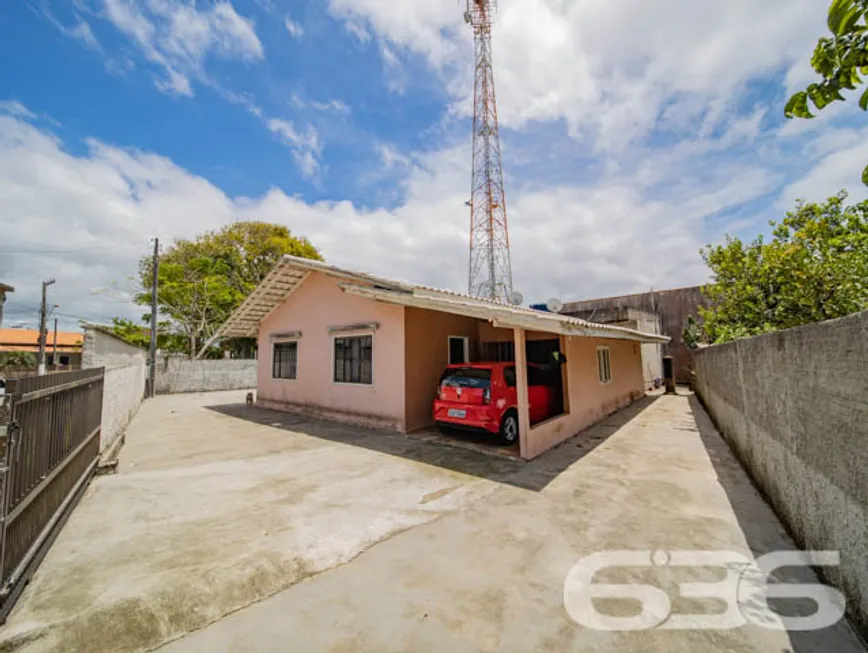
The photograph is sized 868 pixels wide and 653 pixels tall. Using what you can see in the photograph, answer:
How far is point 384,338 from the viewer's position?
8703mm

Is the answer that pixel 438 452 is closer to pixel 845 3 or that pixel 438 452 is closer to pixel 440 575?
pixel 440 575

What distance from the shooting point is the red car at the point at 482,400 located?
6746 millimetres

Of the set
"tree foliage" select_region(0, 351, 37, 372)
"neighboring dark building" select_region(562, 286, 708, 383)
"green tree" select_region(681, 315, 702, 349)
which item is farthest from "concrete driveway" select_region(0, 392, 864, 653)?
"tree foliage" select_region(0, 351, 37, 372)

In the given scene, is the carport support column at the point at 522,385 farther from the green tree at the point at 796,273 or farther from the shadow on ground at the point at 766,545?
the green tree at the point at 796,273

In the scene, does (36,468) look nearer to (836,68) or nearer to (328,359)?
(836,68)

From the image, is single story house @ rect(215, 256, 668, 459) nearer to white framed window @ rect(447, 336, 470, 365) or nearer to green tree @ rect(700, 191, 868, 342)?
white framed window @ rect(447, 336, 470, 365)

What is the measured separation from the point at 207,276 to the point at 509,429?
2522cm

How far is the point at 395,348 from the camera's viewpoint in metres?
8.44

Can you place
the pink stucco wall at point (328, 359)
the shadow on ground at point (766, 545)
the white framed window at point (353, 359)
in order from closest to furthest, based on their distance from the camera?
the shadow on ground at point (766, 545), the pink stucco wall at point (328, 359), the white framed window at point (353, 359)

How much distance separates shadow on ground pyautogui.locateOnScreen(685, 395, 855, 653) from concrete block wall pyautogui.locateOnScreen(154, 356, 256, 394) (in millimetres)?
21519

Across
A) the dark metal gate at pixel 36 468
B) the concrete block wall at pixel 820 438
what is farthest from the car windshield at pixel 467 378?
the dark metal gate at pixel 36 468

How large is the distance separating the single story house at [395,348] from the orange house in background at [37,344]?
3686cm

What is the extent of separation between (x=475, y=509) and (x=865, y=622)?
2944 millimetres

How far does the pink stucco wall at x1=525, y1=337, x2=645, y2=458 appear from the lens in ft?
22.3
